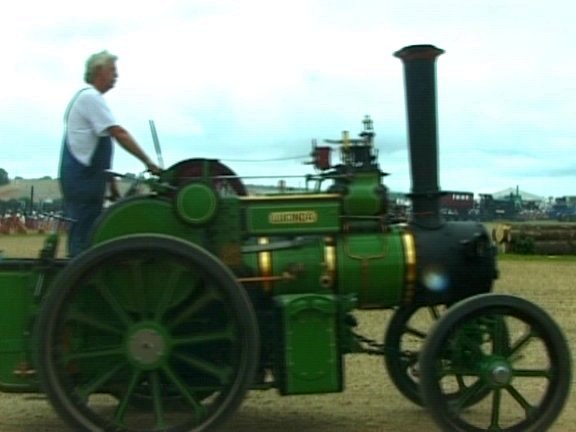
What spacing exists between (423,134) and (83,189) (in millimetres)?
1868

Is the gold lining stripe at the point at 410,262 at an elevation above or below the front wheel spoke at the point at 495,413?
above

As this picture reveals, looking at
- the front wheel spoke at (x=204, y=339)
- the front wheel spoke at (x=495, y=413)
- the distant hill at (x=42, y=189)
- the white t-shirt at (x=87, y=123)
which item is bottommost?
the front wheel spoke at (x=495, y=413)

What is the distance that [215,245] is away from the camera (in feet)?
16.4

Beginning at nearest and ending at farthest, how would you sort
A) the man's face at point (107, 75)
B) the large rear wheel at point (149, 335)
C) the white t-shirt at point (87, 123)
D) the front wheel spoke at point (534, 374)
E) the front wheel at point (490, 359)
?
the large rear wheel at point (149, 335) < the front wheel at point (490, 359) < the front wheel spoke at point (534, 374) < the white t-shirt at point (87, 123) < the man's face at point (107, 75)

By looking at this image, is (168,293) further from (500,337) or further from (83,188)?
(500,337)

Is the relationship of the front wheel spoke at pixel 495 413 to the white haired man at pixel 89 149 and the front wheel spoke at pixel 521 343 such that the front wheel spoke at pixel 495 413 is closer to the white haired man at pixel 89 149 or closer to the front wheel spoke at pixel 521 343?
the front wheel spoke at pixel 521 343

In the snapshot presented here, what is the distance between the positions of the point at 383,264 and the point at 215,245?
0.89 m

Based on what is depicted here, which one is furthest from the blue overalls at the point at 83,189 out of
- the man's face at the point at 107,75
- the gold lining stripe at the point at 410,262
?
the gold lining stripe at the point at 410,262

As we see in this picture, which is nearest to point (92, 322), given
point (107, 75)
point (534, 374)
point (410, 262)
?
point (107, 75)

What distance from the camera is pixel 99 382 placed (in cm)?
471

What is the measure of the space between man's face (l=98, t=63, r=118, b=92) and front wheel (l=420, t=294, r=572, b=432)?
2.16m

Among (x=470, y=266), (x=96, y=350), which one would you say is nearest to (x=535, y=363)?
(x=470, y=266)

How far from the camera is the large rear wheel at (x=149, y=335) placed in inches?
180

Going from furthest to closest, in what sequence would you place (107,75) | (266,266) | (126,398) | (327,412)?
(327,412)
(107,75)
(266,266)
(126,398)
